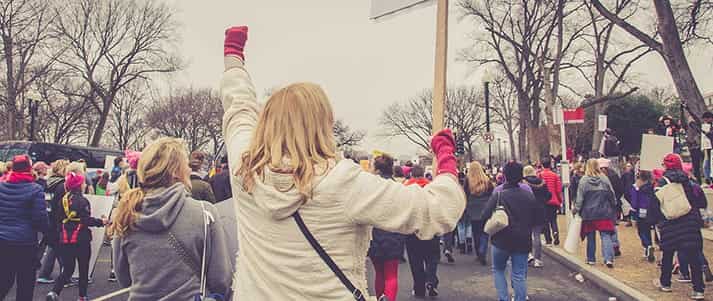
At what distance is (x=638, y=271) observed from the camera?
29.1 ft

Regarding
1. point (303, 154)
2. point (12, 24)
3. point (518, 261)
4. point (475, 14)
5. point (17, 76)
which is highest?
point (475, 14)

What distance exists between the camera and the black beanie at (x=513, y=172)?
21.5ft

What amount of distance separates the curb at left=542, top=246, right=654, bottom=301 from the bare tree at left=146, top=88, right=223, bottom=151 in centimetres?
3738

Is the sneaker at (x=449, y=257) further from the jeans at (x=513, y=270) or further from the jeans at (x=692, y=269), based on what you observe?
the jeans at (x=513, y=270)

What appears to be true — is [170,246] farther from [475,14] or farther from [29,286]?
[475,14]

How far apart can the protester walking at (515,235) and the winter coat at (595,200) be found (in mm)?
3176

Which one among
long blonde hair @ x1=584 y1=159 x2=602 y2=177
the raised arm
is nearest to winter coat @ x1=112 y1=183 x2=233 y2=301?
the raised arm

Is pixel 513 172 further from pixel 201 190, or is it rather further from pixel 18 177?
pixel 18 177

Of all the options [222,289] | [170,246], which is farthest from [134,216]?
[222,289]

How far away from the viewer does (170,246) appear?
3074 millimetres

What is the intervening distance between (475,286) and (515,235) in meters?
2.29

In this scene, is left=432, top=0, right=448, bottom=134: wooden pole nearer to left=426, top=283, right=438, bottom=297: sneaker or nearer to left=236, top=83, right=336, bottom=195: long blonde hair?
left=236, top=83, right=336, bottom=195: long blonde hair

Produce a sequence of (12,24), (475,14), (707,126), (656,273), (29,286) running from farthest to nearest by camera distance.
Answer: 1. (475,14)
2. (12,24)
3. (707,126)
4. (656,273)
5. (29,286)

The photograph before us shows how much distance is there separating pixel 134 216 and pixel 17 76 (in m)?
30.3
